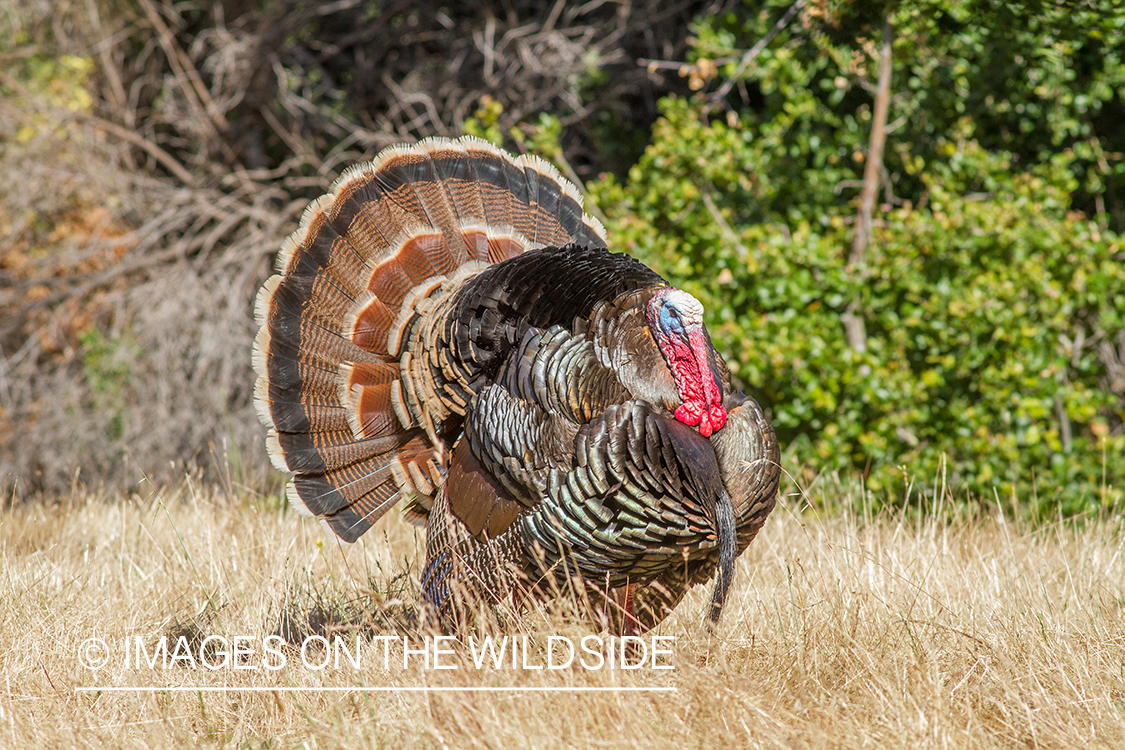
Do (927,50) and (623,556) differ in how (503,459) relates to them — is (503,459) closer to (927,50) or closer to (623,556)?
(623,556)

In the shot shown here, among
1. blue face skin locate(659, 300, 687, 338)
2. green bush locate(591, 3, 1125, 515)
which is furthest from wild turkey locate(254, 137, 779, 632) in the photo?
green bush locate(591, 3, 1125, 515)

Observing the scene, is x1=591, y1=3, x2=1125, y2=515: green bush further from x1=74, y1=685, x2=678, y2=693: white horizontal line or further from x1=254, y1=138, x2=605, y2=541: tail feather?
x1=74, y1=685, x2=678, y2=693: white horizontal line

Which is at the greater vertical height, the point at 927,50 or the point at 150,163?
the point at 927,50

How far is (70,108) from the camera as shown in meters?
7.77

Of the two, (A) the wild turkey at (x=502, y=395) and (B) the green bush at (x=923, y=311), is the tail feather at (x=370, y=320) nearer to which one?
(A) the wild turkey at (x=502, y=395)

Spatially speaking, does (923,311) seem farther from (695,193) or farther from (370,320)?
(370,320)

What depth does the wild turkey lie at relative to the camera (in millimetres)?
2725

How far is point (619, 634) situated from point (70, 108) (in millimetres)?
6904

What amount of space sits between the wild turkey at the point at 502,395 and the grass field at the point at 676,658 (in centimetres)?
26

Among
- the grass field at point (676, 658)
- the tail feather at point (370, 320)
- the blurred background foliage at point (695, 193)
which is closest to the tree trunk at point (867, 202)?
the blurred background foliage at point (695, 193)

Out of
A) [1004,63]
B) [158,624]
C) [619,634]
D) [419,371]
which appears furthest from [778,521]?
[1004,63]

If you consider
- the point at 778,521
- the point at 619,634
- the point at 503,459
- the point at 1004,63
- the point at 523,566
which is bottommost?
the point at 778,521

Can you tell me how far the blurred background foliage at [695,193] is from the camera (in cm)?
518

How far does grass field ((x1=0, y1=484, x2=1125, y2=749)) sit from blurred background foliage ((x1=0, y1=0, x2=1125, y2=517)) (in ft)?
2.74
